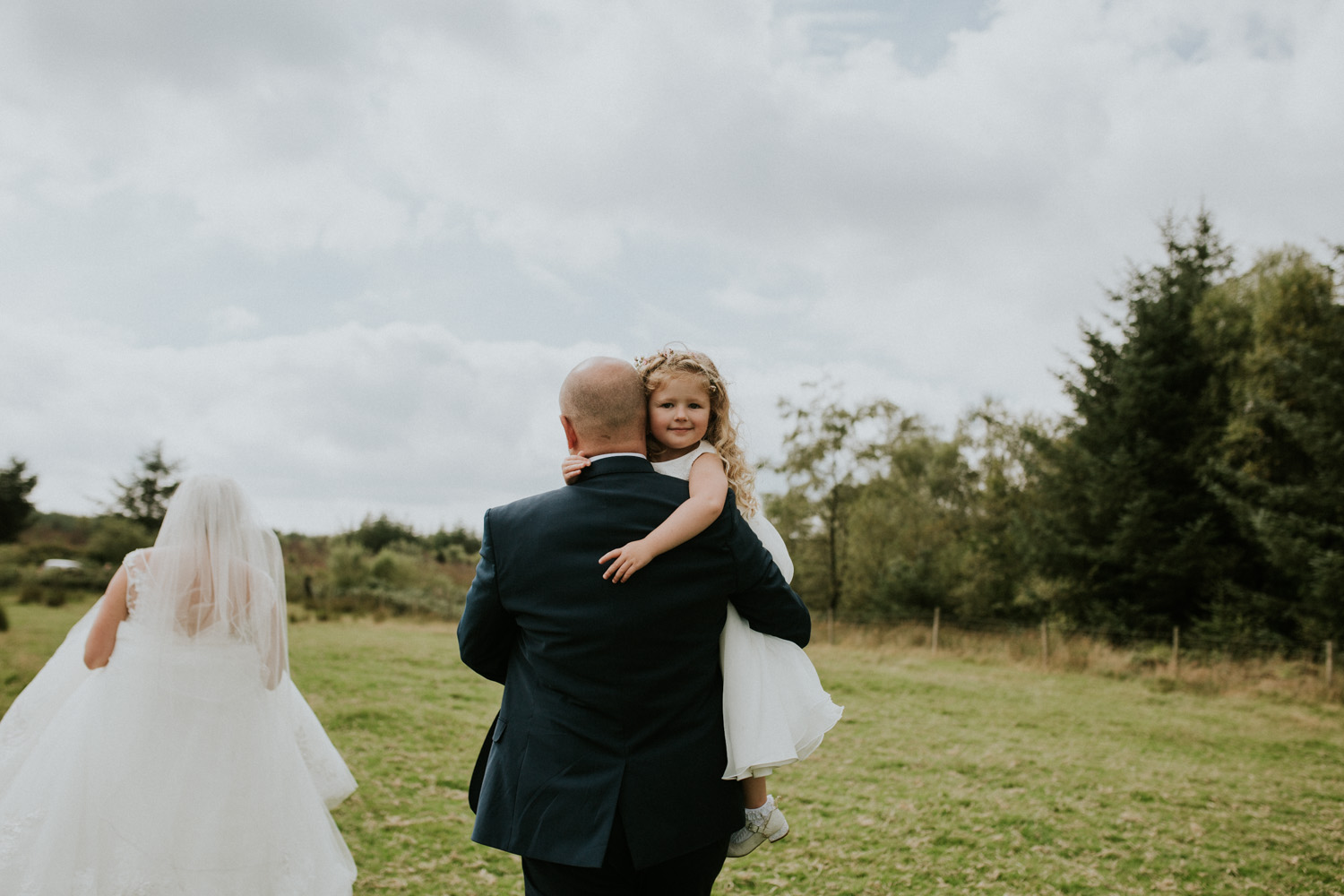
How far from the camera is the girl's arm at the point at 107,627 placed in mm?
3447

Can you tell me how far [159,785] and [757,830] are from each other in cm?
252

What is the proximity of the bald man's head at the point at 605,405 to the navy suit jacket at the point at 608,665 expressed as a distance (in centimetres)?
7

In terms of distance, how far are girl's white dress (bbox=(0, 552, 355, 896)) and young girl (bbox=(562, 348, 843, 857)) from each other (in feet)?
7.29

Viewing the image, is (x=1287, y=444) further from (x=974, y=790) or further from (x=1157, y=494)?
(x=974, y=790)

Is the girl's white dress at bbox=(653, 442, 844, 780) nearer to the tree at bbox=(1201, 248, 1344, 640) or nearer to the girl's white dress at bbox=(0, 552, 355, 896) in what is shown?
the girl's white dress at bbox=(0, 552, 355, 896)

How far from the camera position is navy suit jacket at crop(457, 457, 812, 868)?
75.9 inches

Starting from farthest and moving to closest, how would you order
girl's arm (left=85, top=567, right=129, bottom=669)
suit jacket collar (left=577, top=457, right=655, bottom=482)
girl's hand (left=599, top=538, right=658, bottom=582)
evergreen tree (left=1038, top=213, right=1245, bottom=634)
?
evergreen tree (left=1038, top=213, right=1245, bottom=634) < girl's arm (left=85, top=567, right=129, bottom=669) < suit jacket collar (left=577, top=457, right=655, bottom=482) < girl's hand (left=599, top=538, right=658, bottom=582)

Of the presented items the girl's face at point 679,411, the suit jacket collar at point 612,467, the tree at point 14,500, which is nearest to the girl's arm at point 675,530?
the suit jacket collar at point 612,467

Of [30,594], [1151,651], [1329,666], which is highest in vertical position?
[1329,666]

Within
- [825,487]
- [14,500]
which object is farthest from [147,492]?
[825,487]

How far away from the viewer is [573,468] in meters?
2.06

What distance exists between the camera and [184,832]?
3.29 m

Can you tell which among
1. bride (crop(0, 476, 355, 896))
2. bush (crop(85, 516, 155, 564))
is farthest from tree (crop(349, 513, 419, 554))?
bride (crop(0, 476, 355, 896))

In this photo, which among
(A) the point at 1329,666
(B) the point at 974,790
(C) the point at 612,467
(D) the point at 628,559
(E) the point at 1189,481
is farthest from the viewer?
(E) the point at 1189,481
